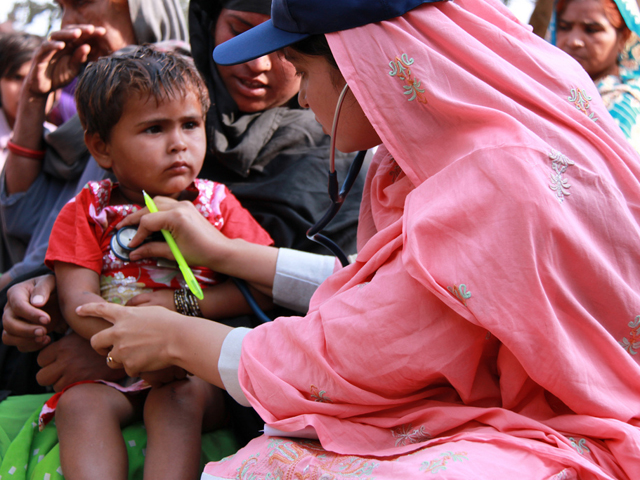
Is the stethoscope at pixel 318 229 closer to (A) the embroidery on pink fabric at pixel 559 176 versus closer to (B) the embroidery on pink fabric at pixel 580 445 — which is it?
(A) the embroidery on pink fabric at pixel 559 176

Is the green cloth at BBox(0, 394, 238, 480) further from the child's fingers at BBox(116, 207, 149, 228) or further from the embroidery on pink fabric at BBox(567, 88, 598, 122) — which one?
the embroidery on pink fabric at BBox(567, 88, 598, 122)

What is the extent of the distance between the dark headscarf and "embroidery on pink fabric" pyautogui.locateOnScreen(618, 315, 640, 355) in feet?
3.91

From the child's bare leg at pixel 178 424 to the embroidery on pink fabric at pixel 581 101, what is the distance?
4.29 ft

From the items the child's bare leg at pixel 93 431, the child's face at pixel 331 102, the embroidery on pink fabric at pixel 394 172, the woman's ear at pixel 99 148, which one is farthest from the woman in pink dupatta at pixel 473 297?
the woman's ear at pixel 99 148

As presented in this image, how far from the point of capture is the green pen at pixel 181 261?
5.76ft

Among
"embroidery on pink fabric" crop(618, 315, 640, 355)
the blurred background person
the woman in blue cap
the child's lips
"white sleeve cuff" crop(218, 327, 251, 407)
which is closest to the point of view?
"embroidery on pink fabric" crop(618, 315, 640, 355)

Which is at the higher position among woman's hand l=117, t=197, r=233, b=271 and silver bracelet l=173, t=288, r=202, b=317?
woman's hand l=117, t=197, r=233, b=271

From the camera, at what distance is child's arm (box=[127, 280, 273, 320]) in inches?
74.8

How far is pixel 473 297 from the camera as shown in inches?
45.4

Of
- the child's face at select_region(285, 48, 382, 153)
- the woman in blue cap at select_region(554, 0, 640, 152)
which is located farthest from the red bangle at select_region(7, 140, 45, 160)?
the woman in blue cap at select_region(554, 0, 640, 152)

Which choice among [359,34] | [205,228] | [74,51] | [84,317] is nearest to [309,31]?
[359,34]

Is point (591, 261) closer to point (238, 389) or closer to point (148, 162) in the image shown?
point (238, 389)

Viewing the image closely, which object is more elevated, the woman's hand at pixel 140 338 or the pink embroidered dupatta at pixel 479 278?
the pink embroidered dupatta at pixel 479 278

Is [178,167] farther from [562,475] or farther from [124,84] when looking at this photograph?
[562,475]
